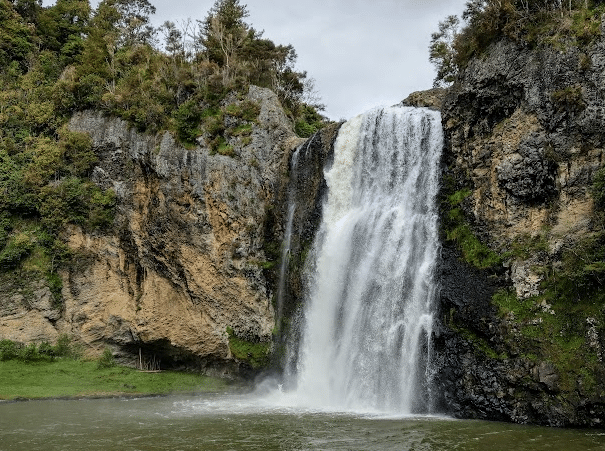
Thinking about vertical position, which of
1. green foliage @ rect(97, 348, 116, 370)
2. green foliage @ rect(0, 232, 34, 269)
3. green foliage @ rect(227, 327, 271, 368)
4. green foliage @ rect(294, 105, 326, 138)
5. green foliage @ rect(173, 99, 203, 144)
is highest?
green foliage @ rect(294, 105, 326, 138)

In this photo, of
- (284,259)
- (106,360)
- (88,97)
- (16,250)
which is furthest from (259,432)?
(88,97)

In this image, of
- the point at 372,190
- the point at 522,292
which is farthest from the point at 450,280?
the point at 372,190

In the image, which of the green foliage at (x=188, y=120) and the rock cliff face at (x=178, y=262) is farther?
the green foliage at (x=188, y=120)

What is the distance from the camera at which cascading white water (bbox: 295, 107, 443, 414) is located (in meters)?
18.5

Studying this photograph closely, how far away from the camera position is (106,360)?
27.5 meters

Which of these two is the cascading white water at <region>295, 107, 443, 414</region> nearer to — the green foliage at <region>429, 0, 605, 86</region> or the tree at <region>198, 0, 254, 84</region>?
the green foliage at <region>429, 0, 605, 86</region>

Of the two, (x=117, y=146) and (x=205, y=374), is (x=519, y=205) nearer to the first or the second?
(x=205, y=374)

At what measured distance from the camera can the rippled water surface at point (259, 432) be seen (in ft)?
41.3

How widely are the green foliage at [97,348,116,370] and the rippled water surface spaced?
7.28m

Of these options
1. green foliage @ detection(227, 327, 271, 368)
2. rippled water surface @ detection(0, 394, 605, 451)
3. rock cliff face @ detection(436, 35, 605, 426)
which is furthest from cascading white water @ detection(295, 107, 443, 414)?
green foliage @ detection(227, 327, 271, 368)

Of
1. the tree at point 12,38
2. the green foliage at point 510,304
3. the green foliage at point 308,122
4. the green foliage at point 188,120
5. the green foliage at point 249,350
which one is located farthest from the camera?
the tree at point 12,38

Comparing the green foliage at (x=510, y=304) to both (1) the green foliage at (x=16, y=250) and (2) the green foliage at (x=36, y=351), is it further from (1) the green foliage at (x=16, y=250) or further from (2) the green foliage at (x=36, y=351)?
(1) the green foliage at (x=16, y=250)

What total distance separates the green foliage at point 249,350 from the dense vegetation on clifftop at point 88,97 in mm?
9971

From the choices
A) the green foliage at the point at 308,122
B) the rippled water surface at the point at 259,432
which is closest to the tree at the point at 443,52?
the green foliage at the point at 308,122
